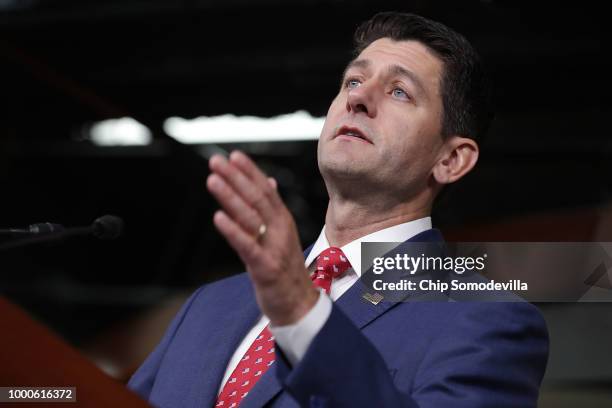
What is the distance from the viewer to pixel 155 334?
4109mm

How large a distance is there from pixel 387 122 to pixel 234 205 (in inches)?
29.1

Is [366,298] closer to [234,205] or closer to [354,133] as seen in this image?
[354,133]

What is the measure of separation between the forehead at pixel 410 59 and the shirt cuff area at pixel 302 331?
778mm

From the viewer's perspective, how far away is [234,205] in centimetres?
82

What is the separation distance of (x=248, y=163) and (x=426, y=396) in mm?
491

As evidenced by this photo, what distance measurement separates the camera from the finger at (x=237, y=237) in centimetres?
82

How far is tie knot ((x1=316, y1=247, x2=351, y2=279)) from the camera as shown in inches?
56.4

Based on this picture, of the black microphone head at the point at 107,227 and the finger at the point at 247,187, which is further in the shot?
the black microphone head at the point at 107,227

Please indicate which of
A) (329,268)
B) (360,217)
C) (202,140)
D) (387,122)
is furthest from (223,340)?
(202,140)

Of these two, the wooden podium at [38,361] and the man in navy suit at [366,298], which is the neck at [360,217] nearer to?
the man in navy suit at [366,298]

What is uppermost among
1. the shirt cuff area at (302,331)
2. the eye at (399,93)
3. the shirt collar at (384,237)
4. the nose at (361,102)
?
the eye at (399,93)

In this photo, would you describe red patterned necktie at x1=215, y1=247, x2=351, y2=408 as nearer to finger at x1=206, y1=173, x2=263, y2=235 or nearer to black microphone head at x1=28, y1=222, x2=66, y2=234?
black microphone head at x1=28, y1=222, x2=66, y2=234

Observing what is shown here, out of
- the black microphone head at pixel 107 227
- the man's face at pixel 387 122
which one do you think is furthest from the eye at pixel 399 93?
the black microphone head at pixel 107 227

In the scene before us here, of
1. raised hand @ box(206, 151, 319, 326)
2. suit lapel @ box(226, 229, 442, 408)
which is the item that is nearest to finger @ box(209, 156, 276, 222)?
raised hand @ box(206, 151, 319, 326)
